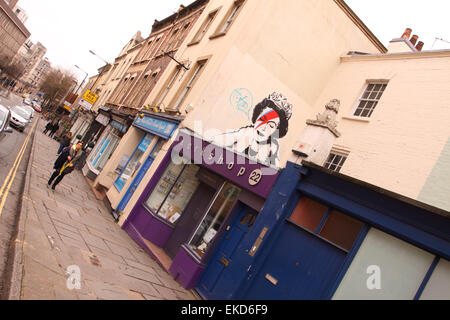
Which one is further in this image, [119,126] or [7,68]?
[7,68]

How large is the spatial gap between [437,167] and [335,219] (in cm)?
419

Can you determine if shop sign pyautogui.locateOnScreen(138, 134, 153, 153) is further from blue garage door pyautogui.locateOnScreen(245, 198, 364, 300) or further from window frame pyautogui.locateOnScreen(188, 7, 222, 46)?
blue garage door pyautogui.locateOnScreen(245, 198, 364, 300)

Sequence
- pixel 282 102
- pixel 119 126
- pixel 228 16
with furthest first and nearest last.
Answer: pixel 119 126
pixel 228 16
pixel 282 102

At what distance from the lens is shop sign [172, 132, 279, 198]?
7672 mm

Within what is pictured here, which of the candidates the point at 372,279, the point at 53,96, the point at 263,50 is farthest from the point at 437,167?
the point at 53,96

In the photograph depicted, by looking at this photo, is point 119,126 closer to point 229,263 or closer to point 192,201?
point 192,201

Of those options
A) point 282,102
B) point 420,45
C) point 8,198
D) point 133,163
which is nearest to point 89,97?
point 133,163

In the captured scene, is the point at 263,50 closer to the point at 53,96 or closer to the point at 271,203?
the point at 271,203

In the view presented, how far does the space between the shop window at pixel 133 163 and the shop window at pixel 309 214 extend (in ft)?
27.2

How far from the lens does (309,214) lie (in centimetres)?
668

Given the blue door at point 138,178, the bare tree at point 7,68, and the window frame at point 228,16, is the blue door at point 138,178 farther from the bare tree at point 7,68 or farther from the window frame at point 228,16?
the bare tree at point 7,68

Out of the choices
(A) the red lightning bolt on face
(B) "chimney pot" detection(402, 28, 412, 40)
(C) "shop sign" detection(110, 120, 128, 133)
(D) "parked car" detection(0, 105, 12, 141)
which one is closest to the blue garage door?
(A) the red lightning bolt on face

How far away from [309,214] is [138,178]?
25.1ft

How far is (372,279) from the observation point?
17.2 feet
